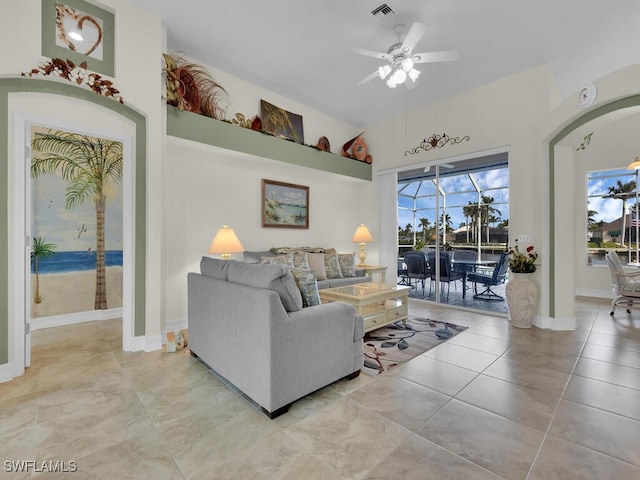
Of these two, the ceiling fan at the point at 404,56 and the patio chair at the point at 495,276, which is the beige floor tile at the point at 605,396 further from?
the ceiling fan at the point at 404,56

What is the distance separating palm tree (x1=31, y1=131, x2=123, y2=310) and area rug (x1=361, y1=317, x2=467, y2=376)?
393 cm

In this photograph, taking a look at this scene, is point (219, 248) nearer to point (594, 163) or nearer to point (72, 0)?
point (72, 0)

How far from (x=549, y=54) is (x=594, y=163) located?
3530 millimetres

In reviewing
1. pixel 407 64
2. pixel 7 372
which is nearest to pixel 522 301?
pixel 407 64

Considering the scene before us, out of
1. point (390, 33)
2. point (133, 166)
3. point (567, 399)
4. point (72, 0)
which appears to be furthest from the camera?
point (390, 33)

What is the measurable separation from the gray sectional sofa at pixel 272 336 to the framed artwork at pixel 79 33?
7.64 ft

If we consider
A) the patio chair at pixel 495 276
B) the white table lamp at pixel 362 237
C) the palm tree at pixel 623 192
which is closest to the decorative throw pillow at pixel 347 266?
the white table lamp at pixel 362 237

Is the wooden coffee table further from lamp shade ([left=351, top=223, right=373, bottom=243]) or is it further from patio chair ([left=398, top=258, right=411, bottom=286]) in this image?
patio chair ([left=398, top=258, right=411, bottom=286])

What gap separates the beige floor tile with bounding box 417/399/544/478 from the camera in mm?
1572

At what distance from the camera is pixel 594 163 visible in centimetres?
596

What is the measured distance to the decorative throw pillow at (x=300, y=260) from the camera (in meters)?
4.47

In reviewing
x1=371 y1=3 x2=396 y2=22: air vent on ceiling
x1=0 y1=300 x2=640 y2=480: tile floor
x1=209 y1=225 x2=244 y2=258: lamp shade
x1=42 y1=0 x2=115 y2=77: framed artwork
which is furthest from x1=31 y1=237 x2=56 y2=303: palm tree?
x1=371 y1=3 x2=396 y2=22: air vent on ceiling

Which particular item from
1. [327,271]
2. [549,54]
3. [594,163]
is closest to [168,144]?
[327,271]

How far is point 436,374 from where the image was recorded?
2.58m
